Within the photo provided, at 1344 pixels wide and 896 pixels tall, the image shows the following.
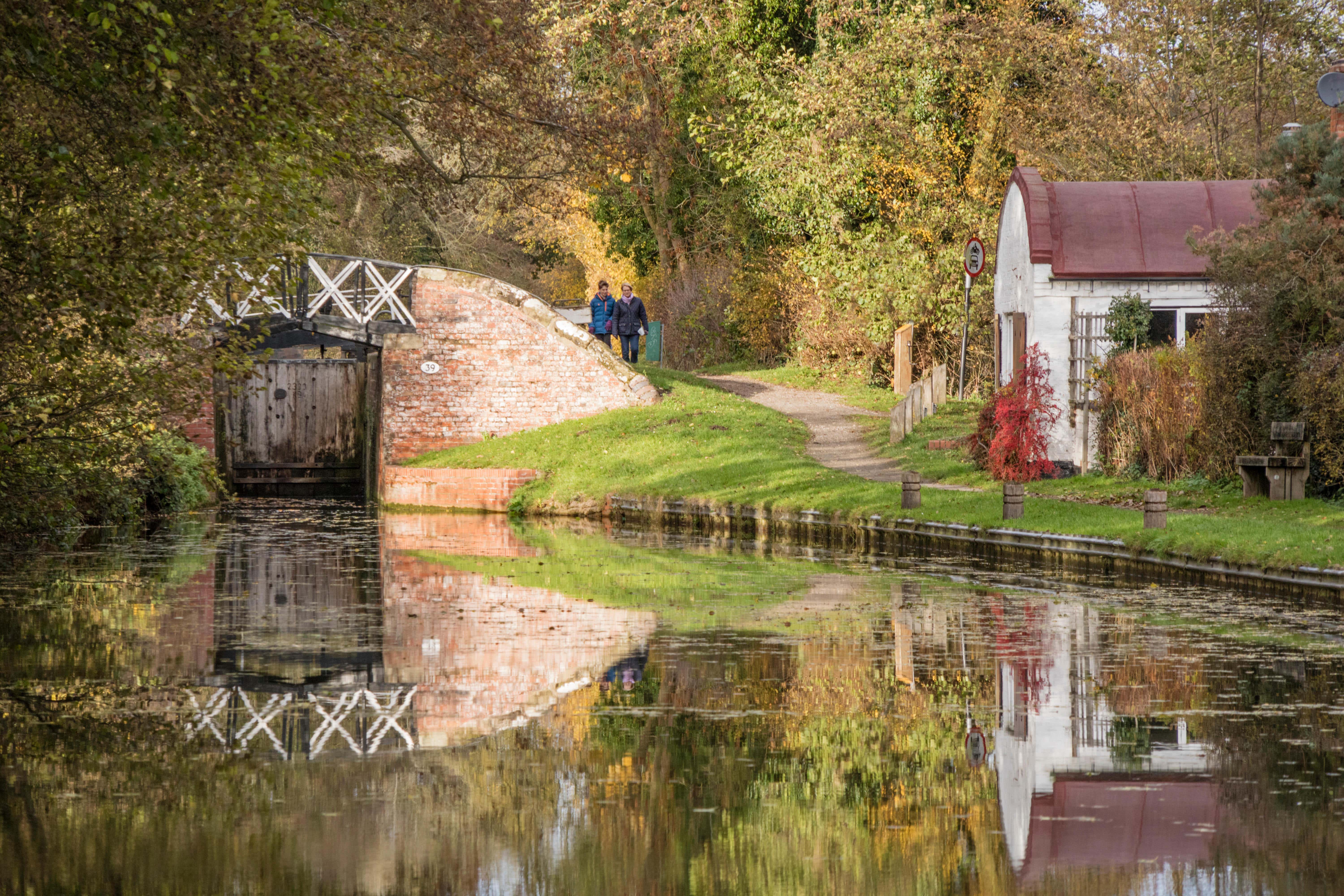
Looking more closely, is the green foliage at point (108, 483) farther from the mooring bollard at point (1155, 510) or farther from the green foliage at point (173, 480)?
the mooring bollard at point (1155, 510)

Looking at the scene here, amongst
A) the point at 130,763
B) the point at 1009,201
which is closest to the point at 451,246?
the point at 1009,201

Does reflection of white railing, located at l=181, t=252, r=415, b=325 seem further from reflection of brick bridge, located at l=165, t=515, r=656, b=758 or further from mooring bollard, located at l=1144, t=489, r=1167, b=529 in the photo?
mooring bollard, located at l=1144, t=489, r=1167, b=529

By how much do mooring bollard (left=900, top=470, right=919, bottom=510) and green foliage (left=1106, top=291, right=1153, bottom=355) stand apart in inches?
158

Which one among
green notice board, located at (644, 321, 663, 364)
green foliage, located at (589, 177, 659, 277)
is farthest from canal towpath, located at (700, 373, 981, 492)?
green foliage, located at (589, 177, 659, 277)

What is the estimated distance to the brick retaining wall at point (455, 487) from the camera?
26.1 m

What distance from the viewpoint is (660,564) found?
52.9 ft

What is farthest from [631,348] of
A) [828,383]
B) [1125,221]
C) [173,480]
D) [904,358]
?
[1125,221]

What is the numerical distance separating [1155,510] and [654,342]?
A: 26.0 metres

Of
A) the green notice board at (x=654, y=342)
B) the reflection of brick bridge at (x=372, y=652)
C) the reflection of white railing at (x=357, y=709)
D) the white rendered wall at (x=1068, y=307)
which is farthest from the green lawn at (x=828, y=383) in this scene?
the reflection of white railing at (x=357, y=709)

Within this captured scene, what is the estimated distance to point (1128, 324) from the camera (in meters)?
20.1

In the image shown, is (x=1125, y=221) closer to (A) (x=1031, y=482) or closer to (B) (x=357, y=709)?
(A) (x=1031, y=482)

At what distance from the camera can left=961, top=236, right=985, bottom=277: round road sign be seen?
2606 centimetres

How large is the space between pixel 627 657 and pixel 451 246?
106ft

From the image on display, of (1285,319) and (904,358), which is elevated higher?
(904,358)
